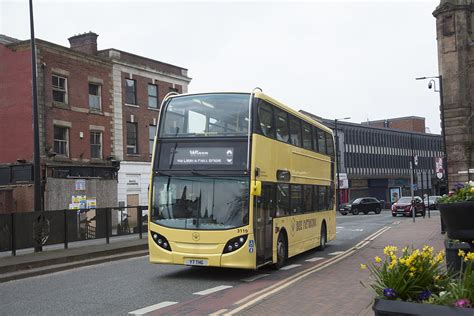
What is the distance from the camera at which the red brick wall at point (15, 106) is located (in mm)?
28562

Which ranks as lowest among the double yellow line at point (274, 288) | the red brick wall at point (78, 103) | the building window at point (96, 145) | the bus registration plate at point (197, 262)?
the double yellow line at point (274, 288)

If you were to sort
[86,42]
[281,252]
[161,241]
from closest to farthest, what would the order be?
1. [161,241]
2. [281,252]
3. [86,42]

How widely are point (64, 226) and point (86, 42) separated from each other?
66.9 feet

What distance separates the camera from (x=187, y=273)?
12125mm

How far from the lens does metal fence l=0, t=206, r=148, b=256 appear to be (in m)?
14.7

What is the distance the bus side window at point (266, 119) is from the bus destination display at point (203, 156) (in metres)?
0.95

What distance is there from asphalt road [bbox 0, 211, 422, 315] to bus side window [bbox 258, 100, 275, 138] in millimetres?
3231

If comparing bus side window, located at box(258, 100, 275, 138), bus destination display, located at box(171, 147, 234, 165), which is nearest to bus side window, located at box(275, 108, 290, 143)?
bus side window, located at box(258, 100, 275, 138)

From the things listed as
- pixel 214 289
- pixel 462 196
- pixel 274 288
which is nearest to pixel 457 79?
pixel 274 288

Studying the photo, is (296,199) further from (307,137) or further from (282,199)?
(307,137)

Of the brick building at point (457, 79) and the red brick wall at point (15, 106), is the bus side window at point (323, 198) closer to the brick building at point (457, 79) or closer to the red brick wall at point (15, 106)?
the brick building at point (457, 79)

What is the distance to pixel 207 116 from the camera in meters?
11.6

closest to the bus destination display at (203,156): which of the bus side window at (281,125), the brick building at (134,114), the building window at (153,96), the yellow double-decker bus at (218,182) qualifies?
the yellow double-decker bus at (218,182)

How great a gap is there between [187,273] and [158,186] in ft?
7.45
